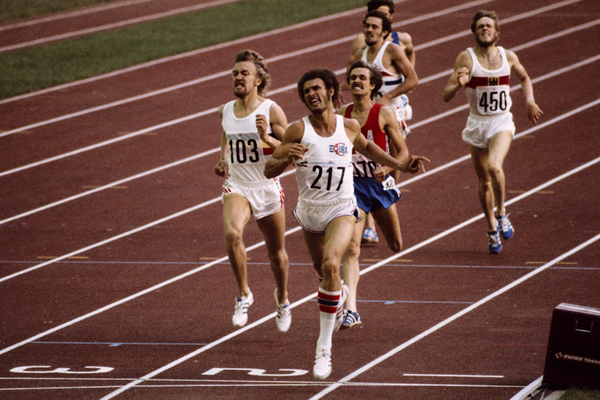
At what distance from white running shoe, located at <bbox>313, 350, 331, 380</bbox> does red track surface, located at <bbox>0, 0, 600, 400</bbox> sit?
0.10 metres

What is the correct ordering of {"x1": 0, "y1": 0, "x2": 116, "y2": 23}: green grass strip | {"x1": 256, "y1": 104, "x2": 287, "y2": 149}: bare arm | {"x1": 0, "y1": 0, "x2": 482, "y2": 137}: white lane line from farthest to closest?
{"x1": 0, "y1": 0, "x2": 116, "y2": 23}: green grass strip < {"x1": 0, "y1": 0, "x2": 482, "y2": 137}: white lane line < {"x1": 256, "y1": 104, "x2": 287, "y2": 149}: bare arm

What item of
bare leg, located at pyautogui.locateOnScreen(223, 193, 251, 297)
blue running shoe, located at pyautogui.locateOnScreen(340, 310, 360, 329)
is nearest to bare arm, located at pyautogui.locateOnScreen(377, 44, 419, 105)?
bare leg, located at pyautogui.locateOnScreen(223, 193, 251, 297)

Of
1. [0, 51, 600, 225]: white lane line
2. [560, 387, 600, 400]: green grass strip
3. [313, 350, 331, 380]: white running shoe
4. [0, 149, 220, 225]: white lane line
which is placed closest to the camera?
[560, 387, 600, 400]: green grass strip

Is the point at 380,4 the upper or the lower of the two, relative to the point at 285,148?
upper

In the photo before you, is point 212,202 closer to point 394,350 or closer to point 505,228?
point 505,228

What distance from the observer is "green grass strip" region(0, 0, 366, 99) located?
1755cm

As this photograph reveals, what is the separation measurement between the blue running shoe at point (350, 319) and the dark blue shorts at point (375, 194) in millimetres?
811

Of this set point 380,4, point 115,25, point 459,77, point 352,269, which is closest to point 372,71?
point 352,269

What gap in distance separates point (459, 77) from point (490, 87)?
66 cm

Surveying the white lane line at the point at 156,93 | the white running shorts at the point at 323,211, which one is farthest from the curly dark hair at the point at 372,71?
the white lane line at the point at 156,93

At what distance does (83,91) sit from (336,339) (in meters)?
11.0

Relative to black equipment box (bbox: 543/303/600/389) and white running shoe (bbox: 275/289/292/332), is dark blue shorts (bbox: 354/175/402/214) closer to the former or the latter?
white running shoe (bbox: 275/289/292/332)

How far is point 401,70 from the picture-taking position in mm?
9406

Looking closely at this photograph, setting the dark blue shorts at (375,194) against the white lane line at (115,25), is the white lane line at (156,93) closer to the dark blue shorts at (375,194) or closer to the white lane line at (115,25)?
the white lane line at (115,25)
